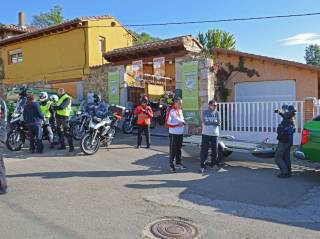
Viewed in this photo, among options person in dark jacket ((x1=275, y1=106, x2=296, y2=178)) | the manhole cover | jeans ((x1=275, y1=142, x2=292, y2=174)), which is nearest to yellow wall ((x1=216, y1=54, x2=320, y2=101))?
person in dark jacket ((x1=275, y1=106, x2=296, y2=178))

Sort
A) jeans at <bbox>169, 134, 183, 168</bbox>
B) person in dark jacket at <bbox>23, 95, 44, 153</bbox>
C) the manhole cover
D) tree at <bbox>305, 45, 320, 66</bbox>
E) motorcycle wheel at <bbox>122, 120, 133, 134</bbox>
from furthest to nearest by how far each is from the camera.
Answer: tree at <bbox>305, 45, 320, 66</bbox>, motorcycle wheel at <bbox>122, 120, 133, 134</bbox>, person in dark jacket at <bbox>23, 95, 44, 153</bbox>, jeans at <bbox>169, 134, 183, 168</bbox>, the manhole cover

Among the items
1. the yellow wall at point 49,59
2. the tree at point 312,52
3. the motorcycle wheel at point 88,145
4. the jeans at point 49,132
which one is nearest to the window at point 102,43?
the yellow wall at point 49,59

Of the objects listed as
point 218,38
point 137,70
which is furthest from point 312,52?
point 137,70

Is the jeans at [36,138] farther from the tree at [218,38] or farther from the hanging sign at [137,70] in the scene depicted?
the tree at [218,38]

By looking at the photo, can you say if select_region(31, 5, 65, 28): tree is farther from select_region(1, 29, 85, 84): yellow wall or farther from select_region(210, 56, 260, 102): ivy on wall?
select_region(210, 56, 260, 102): ivy on wall

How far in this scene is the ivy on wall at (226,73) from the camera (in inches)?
666

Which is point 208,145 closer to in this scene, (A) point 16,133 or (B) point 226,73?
(A) point 16,133

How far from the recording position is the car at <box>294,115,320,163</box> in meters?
7.43

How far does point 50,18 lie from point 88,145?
4827cm

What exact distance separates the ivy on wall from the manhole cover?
468 inches

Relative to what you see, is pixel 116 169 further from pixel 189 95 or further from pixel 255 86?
pixel 255 86

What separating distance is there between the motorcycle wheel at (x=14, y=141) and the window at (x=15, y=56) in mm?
14703

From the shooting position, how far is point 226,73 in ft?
57.1

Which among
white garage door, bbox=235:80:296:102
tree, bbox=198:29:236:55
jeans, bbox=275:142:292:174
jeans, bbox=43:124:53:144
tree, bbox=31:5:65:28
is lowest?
jeans, bbox=275:142:292:174
